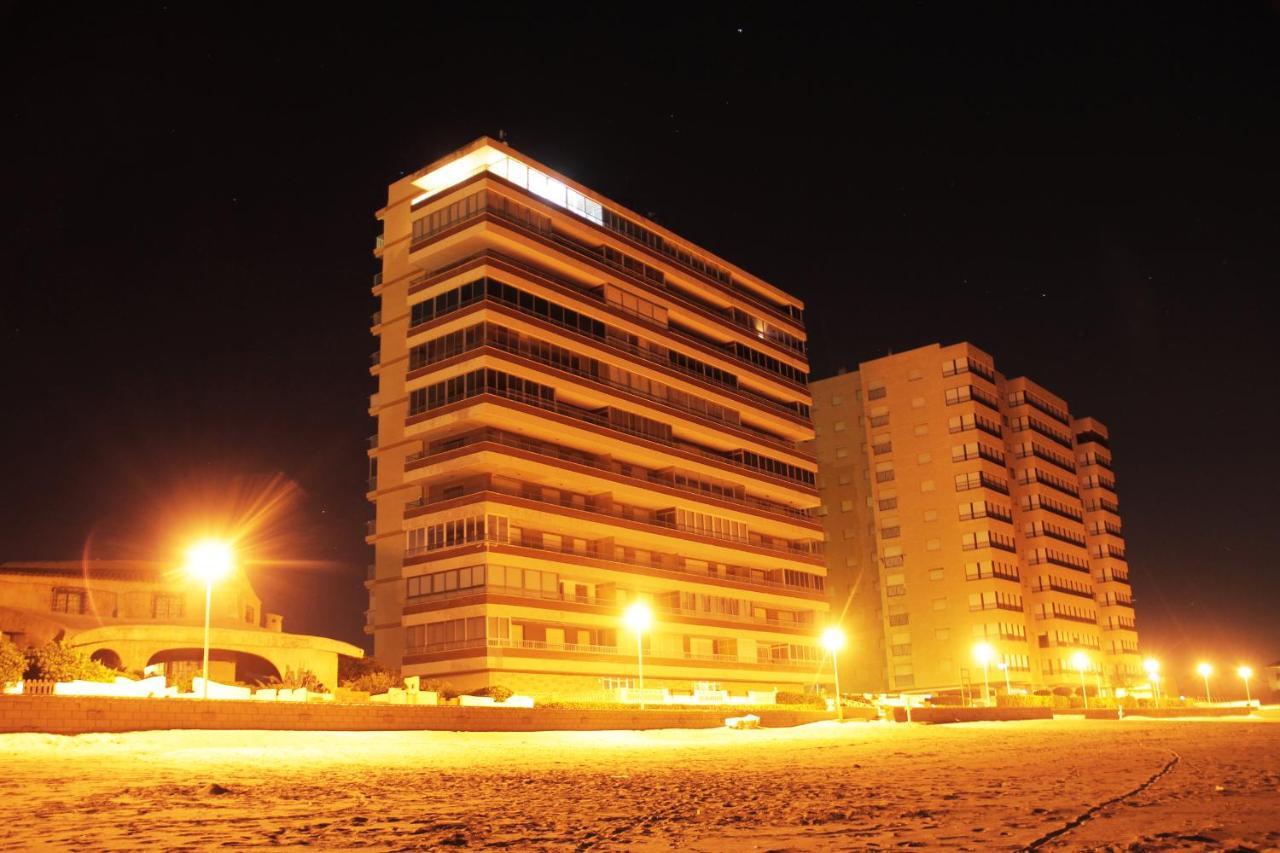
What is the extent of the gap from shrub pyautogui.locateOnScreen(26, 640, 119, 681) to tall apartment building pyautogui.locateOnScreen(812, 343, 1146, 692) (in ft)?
284

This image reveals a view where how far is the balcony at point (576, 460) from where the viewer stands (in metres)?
71.7

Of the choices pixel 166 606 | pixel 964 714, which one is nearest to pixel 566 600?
pixel 166 606

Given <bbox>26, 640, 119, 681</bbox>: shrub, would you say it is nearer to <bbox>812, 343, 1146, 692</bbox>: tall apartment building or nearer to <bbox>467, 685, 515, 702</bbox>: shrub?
<bbox>467, 685, 515, 702</bbox>: shrub

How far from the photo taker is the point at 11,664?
35406mm

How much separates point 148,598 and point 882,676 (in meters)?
72.2

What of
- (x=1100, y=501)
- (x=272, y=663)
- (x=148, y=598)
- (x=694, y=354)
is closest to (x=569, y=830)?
(x=272, y=663)

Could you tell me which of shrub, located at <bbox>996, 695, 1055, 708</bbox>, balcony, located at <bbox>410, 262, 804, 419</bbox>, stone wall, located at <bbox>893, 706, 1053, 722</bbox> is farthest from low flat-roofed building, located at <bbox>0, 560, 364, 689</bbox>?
shrub, located at <bbox>996, 695, 1055, 708</bbox>

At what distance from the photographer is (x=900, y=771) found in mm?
21828

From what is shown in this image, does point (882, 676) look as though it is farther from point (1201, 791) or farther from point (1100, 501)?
point (1201, 791)

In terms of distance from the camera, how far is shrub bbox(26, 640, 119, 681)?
3644cm

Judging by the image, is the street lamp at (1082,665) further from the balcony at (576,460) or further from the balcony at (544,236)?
the balcony at (544,236)

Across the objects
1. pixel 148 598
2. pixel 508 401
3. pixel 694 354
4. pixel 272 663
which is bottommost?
pixel 272 663

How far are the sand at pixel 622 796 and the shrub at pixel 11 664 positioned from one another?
22.0 ft

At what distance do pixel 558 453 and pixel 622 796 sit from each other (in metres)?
58.6
